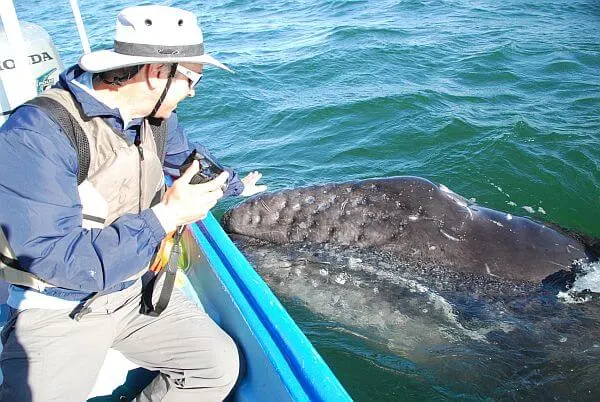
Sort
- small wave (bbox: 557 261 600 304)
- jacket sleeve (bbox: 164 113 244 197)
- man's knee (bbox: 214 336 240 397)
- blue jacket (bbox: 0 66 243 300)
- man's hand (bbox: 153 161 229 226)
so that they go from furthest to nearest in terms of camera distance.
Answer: small wave (bbox: 557 261 600 304) → jacket sleeve (bbox: 164 113 244 197) → man's knee (bbox: 214 336 240 397) → man's hand (bbox: 153 161 229 226) → blue jacket (bbox: 0 66 243 300)

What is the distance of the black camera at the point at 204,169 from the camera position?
3.40m

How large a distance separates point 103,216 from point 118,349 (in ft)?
3.32

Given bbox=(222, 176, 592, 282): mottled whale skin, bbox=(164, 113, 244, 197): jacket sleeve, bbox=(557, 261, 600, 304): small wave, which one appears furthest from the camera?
bbox=(222, 176, 592, 282): mottled whale skin

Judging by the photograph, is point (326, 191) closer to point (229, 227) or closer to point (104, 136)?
point (229, 227)

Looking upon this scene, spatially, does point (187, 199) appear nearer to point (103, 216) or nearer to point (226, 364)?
point (103, 216)

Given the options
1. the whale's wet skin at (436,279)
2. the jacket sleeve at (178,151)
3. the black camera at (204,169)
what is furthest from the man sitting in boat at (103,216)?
the whale's wet skin at (436,279)

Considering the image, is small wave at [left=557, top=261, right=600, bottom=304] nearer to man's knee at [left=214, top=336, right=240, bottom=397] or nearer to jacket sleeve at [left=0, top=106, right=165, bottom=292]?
man's knee at [left=214, top=336, right=240, bottom=397]

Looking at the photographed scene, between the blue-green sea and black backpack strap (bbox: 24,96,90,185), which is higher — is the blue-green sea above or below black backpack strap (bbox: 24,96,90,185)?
below

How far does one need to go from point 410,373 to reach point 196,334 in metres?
1.93

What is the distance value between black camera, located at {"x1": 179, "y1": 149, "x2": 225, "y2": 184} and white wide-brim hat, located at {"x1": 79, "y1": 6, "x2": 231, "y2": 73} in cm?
70

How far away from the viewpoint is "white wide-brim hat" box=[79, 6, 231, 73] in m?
2.93

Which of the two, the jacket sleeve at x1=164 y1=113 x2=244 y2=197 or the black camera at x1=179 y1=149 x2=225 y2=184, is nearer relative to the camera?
the black camera at x1=179 y1=149 x2=225 y2=184

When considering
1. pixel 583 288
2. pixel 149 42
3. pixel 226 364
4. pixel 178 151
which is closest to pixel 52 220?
pixel 149 42

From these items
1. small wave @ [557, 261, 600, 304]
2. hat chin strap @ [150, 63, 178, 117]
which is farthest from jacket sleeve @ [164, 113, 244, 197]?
small wave @ [557, 261, 600, 304]
